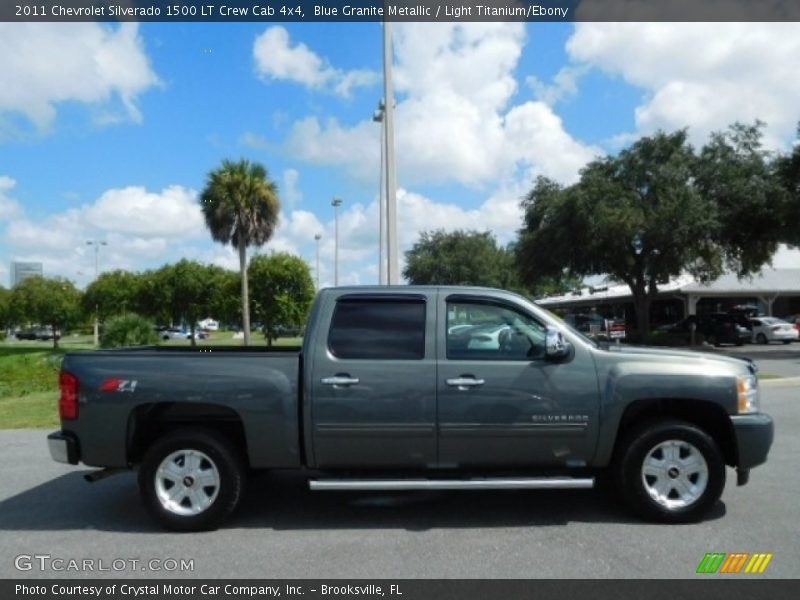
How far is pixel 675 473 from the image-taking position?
5691 mm

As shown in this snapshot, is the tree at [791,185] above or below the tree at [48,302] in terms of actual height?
above

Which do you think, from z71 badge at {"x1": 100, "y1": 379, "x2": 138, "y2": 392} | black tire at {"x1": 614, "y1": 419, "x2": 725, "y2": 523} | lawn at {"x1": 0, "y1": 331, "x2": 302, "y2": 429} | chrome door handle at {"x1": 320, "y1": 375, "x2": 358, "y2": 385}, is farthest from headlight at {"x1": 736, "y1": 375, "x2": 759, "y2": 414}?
lawn at {"x1": 0, "y1": 331, "x2": 302, "y2": 429}

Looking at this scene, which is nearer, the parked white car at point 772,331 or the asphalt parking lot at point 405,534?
the asphalt parking lot at point 405,534

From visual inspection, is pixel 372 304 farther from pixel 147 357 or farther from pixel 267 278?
pixel 267 278

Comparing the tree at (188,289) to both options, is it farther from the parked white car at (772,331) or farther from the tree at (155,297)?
the parked white car at (772,331)

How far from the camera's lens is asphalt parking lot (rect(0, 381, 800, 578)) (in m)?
4.83

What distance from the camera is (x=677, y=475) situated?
569cm

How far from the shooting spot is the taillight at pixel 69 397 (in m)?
5.70

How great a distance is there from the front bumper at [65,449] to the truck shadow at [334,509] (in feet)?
1.96

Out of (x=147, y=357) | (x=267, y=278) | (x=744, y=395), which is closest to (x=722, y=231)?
(x=267, y=278)
